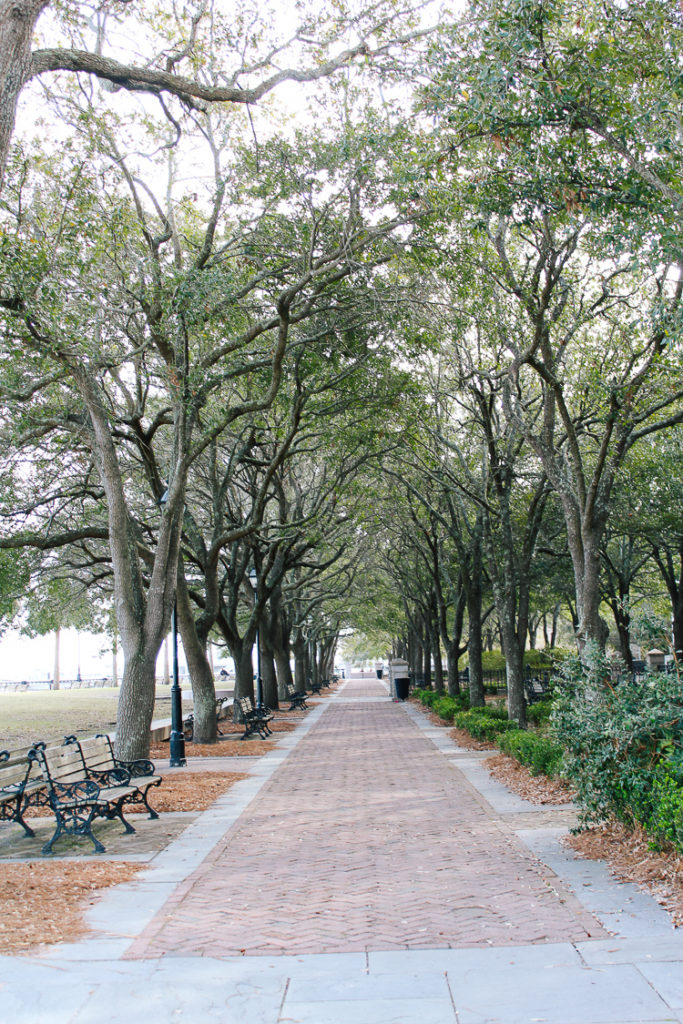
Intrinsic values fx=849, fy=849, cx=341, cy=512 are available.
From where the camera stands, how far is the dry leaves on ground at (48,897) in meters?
5.68

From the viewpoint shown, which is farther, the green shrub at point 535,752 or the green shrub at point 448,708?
the green shrub at point 448,708

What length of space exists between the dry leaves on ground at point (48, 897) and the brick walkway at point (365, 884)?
635 mm

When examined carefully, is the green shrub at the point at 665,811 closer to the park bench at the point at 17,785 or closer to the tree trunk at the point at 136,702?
the park bench at the point at 17,785

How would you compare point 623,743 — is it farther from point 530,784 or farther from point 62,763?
point 62,763

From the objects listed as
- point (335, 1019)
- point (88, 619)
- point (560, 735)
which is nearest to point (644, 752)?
point (560, 735)

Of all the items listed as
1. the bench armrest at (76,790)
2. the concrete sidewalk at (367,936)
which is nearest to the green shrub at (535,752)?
the concrete sidewalk at (367,936)

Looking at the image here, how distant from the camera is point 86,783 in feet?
29.6

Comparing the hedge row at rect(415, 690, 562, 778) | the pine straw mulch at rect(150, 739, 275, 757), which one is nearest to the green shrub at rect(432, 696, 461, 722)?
the hedge row at rect(415, 690, 562, 778)

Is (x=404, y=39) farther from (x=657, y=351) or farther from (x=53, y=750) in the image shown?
(x=53, y=750)

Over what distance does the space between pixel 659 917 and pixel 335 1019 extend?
259cm

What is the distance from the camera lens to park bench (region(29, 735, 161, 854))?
847 centimetres

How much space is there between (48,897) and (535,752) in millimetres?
7224

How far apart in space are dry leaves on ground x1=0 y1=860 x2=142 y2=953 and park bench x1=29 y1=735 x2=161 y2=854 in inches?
23.7

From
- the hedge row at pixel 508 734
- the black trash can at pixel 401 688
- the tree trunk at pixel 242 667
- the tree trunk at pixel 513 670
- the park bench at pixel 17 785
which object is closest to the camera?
the park bench at pixel 17 785
